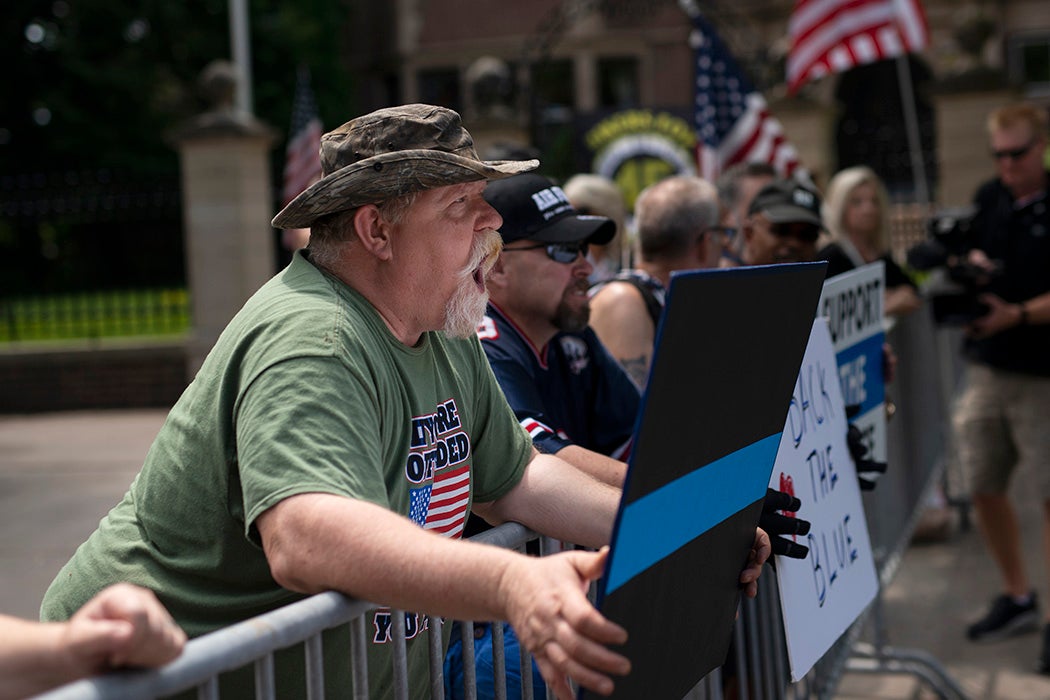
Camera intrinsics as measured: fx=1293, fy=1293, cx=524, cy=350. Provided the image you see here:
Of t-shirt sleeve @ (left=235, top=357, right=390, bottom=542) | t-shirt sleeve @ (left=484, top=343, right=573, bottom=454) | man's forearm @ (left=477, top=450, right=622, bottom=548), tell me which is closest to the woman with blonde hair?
t-shirt sleeve @ (left=484, top=343, right=573, bottom=454)

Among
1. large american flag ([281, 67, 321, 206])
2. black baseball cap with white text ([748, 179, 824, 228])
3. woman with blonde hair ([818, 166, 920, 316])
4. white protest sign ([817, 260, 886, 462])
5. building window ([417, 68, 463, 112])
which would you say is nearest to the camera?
white protest sign ([817, 260, 886, 462])

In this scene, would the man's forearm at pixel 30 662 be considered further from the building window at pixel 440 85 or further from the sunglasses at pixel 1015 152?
the building window at pixel 440 85

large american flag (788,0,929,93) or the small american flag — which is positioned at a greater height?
large american flag (788,0,929,93)

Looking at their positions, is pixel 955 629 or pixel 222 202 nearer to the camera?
pixel 955 629

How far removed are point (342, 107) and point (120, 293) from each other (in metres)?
21.9

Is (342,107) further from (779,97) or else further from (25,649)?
→ (25,649)

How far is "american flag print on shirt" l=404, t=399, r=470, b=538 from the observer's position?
2281 mm

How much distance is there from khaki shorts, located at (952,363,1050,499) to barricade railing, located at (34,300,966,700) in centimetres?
25

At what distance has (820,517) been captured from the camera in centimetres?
322

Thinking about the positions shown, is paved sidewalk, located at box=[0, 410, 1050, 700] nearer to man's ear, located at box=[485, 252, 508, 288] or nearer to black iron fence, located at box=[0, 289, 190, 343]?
black iron fence, located at box=[0, 289, 190, 343]

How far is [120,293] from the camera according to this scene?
52.3 feet

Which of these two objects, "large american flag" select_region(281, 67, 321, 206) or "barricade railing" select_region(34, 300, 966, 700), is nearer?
"barricade railing" select_region(34, 300, 966, 700)

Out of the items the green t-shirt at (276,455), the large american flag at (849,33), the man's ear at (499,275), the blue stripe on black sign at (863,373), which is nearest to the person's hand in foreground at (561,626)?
the green t-shirt at (276,455)

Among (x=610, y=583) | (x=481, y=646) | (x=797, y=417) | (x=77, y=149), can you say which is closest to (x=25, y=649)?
(x=610, y=583)
